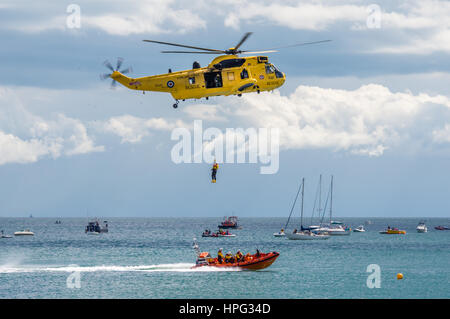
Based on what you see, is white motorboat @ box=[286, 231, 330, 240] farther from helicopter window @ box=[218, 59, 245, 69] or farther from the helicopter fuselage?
helicopter window @ box=[218, 59, 245, 69]

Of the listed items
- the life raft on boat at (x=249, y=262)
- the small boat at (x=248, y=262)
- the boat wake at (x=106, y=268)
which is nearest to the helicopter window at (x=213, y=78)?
the small boat at (x=248, y=262)

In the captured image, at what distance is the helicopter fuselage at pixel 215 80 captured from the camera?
141ft

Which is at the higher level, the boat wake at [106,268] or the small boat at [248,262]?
the small boat at [248,262]

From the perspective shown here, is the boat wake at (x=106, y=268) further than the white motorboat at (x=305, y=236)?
No

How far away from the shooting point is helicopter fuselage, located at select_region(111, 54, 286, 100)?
141ft

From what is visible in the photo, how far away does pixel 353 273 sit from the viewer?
6988 cm

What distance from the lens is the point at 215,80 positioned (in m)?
43.0

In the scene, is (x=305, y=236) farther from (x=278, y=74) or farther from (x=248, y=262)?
(x=278, y=74)

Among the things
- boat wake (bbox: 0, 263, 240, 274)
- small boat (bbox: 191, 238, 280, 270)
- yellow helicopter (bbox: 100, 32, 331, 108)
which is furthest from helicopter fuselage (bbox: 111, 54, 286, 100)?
boat wake (bbox: 0, 263, 240, 274)

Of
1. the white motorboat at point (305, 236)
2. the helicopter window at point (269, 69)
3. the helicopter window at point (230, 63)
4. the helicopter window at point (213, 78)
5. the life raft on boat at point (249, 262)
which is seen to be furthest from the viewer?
the white motorboat at point (305, 236)

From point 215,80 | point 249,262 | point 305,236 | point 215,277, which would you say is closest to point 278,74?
point 215,80

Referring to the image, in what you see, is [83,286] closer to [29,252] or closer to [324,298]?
[324,298]

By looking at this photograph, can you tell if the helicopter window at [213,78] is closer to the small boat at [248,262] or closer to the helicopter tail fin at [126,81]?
the helicopter tail fin at [126,81]
